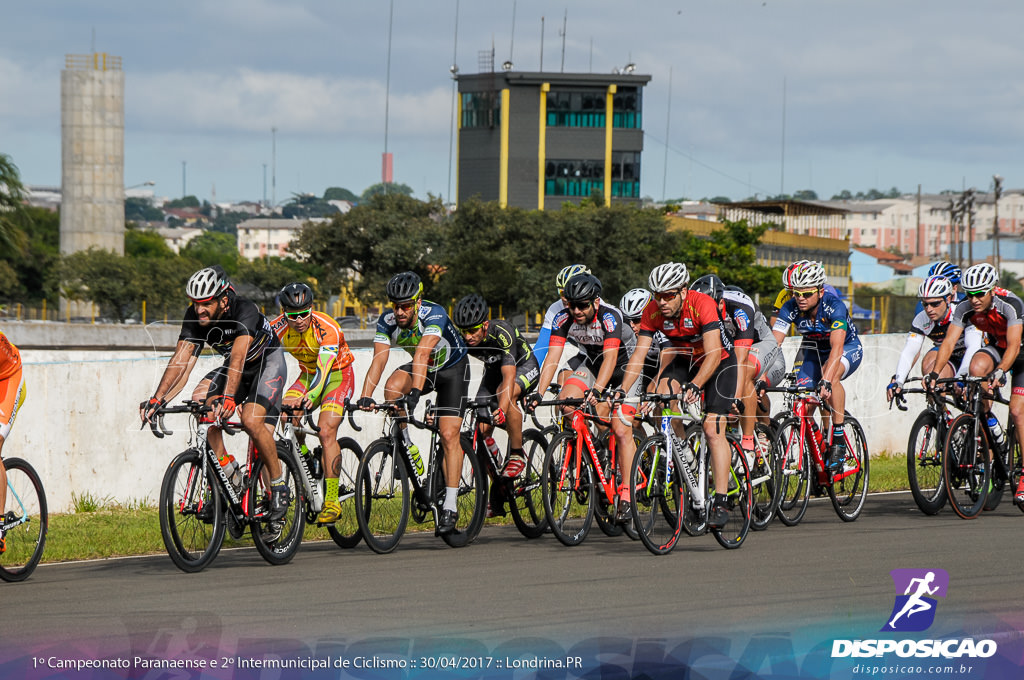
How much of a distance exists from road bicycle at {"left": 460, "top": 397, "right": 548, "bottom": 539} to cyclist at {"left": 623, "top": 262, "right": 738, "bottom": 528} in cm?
116

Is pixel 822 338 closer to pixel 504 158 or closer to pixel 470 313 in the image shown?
pixel 470 313

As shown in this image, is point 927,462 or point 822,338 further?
point 822,338

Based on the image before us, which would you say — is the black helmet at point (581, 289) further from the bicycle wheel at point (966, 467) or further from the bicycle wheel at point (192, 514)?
the bicycle wheel at point (966, 467)

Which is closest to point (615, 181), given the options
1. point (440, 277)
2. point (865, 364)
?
point (440, 277)

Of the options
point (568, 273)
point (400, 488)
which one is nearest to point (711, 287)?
point (568, 273)

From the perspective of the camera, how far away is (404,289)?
1000cm

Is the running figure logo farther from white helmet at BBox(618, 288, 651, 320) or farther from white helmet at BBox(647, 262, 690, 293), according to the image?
white helmet at BBox(618, 288, 651, 320)

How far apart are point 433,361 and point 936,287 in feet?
16.2

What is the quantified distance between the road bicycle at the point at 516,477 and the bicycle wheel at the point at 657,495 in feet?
3.68

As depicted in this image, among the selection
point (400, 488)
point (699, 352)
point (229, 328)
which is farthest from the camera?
point (699, 352)

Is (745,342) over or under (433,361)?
over

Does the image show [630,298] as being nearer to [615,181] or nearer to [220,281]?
[220,281]

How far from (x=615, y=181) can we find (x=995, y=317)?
94160mm

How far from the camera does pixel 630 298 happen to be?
39.0ft
